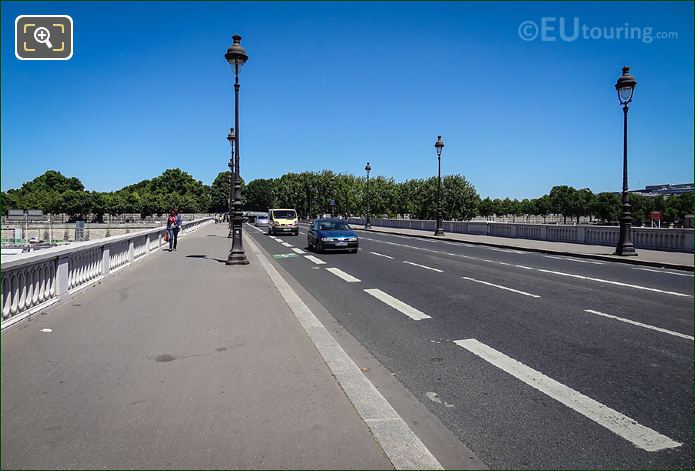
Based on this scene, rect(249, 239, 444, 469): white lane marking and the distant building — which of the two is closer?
Rect(249, 239, 444, 469): white lane marking

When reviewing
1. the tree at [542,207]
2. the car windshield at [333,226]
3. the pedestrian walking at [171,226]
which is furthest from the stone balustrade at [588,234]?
the tree at [542,207]

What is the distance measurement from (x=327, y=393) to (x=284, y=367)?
922mm

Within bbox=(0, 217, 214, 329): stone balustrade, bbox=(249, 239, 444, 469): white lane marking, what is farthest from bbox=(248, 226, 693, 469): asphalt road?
bbox=(0, 217, 214, 329): stone balustrade

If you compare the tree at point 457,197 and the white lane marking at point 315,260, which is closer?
the white lane marking at point 315,260

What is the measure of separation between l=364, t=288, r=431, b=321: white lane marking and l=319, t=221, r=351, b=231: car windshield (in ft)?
40.3

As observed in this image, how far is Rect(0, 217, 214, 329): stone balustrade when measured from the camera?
21.8 ft

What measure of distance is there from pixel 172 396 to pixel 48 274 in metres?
5.37

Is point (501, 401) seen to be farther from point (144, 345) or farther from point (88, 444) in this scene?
point (144, 345)

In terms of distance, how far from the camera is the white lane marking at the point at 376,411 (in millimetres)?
3421

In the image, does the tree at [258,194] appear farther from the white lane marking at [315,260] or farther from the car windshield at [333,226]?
the white lane marking at [315,260]

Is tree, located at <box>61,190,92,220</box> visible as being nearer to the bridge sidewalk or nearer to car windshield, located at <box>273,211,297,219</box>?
car windshield, located at <box>273,211,297,219</box>

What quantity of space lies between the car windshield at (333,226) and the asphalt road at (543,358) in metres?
10.6

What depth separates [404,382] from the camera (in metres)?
5.20

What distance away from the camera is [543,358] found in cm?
605
